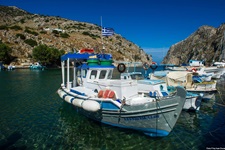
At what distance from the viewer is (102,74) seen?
15.4 metres

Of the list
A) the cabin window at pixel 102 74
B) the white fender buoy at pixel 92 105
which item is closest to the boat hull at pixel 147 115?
the white fender buoy at pixel 92 105

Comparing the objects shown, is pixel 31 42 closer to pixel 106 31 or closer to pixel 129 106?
pixel 106 31

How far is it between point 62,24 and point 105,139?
14907 centimetres

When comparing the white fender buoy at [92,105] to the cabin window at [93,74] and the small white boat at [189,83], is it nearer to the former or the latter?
the cabin window at [93,74]

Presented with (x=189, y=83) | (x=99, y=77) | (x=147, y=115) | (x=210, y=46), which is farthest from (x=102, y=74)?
(x=210, y=46)

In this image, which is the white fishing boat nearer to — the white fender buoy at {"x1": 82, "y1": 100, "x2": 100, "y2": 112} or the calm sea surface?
the white fender buoy at {"x1": 82, "y1": 100, "x2": 100, "y2": 112}

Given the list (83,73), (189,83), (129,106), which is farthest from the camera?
(189,83)

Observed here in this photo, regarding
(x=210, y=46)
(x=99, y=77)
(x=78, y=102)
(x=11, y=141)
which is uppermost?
(x=210, y=46)

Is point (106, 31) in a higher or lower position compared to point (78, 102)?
higher

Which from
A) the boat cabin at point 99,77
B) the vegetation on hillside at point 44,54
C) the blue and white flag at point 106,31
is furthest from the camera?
the vegetation on hillside at point 44,54

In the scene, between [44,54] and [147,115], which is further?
[44,54]

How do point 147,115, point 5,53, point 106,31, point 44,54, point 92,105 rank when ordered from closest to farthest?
1. point 147,115
2. point 92,105
3. point 106,31
4. point 5,53
5. point 44,54

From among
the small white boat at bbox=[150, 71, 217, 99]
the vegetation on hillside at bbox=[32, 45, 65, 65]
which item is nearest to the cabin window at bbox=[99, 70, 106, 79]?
the small white boat at bbox=[150, 71, 217, 99]

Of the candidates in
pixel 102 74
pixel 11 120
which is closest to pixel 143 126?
pixel 102 74
